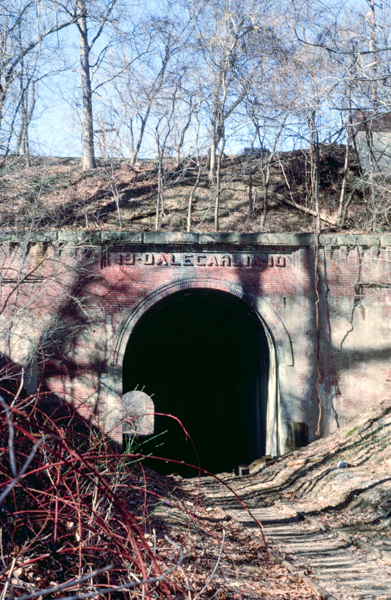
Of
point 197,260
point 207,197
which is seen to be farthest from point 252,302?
point 207,197

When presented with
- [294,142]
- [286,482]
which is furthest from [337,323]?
[294,142]

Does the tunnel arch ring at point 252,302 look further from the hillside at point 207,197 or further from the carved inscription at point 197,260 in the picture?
the hillside at point 207,197

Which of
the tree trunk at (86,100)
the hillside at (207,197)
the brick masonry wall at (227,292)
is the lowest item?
Answer: the brick masonry wall at (227,292)

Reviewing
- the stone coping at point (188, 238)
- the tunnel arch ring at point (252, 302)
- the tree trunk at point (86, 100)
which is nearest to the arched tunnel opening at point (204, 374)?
the tunnel arch ring at point (252, 302)

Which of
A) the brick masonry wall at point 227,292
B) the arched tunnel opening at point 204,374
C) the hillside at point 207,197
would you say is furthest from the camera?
the hillside at point 207,197

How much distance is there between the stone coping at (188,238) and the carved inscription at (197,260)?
0.29 m

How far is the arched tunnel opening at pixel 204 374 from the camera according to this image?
1514 cm

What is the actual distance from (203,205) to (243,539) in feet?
53.8

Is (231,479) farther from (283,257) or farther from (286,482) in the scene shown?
(283,257)

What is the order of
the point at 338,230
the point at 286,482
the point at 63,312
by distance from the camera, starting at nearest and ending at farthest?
the point at 286,482 < the point at 63,312 < the point at 338,230

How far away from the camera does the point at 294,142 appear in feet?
67.5

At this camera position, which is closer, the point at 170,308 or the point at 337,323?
the point at 337,323

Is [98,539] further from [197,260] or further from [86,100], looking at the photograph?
[86,100]

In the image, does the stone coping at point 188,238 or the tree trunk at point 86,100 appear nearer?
the stone coping at point 188,238
